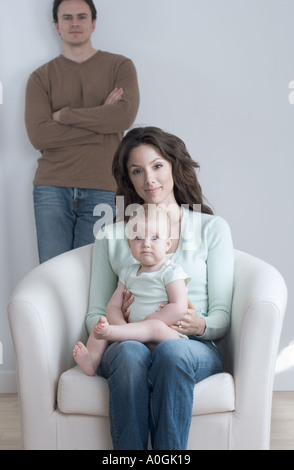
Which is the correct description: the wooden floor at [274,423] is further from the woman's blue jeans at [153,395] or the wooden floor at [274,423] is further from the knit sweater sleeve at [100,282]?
the woman's blue jeans at [153,395]

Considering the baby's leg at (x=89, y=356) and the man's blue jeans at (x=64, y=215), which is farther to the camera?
the man's blue jeans at (x=64, y=215)

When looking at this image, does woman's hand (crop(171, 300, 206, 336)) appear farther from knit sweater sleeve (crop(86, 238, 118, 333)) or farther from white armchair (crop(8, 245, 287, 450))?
knit sweater sleeve (crop(86, 238, 118, 333))

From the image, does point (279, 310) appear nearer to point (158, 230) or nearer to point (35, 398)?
point (158, 230)

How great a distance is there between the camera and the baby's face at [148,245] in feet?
6.23

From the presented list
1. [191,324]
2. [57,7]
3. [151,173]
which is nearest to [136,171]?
[151,173]

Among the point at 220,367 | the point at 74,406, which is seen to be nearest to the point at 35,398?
the point at 74,406

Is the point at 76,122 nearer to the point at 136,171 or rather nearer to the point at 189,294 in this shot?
the point at 136,171

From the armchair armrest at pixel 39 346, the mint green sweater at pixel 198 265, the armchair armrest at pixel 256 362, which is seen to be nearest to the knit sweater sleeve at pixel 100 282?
the mint green sweater at pixel 198 265

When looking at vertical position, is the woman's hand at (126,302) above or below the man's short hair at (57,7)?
below

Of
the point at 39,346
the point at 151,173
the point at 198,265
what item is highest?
the point at 151,173

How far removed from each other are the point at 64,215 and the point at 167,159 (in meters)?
0.89

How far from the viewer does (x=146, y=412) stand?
166 centimetres

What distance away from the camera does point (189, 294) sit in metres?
2.01

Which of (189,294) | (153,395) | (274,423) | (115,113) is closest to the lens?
(153,395)
